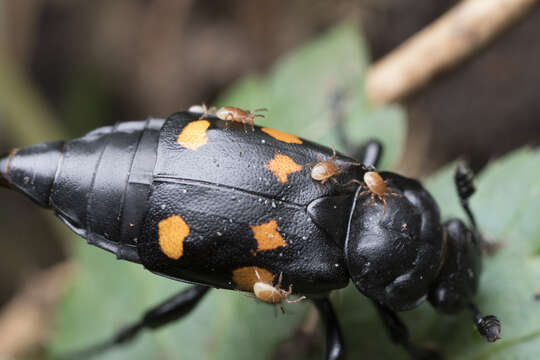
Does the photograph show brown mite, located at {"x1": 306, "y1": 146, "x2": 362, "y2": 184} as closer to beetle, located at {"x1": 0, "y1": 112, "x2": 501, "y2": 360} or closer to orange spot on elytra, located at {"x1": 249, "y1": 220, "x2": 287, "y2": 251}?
beetle, located at {"x1": 0, "y1": 112, "x2": 501, "y2": 360}

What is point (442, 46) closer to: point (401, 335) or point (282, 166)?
point (282, 166)

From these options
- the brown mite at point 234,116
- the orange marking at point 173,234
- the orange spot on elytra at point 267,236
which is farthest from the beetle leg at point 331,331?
the brown mite at point 234,116

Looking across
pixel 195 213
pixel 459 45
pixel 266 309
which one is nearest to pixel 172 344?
pixel 266 309

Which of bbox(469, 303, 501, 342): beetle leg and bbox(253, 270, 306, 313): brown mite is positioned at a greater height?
bbox(253, 270, 306, 313): brown mite

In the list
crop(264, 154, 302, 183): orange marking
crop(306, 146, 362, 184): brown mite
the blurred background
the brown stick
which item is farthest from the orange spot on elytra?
the blurred background

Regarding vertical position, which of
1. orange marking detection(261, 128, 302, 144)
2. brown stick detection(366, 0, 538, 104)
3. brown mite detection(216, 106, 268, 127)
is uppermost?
brown stick detection(366, 0, 538, 104)

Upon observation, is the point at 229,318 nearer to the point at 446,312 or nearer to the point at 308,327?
the point at 308,327

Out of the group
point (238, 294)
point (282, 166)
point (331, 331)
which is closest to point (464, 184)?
point (282, 166)
